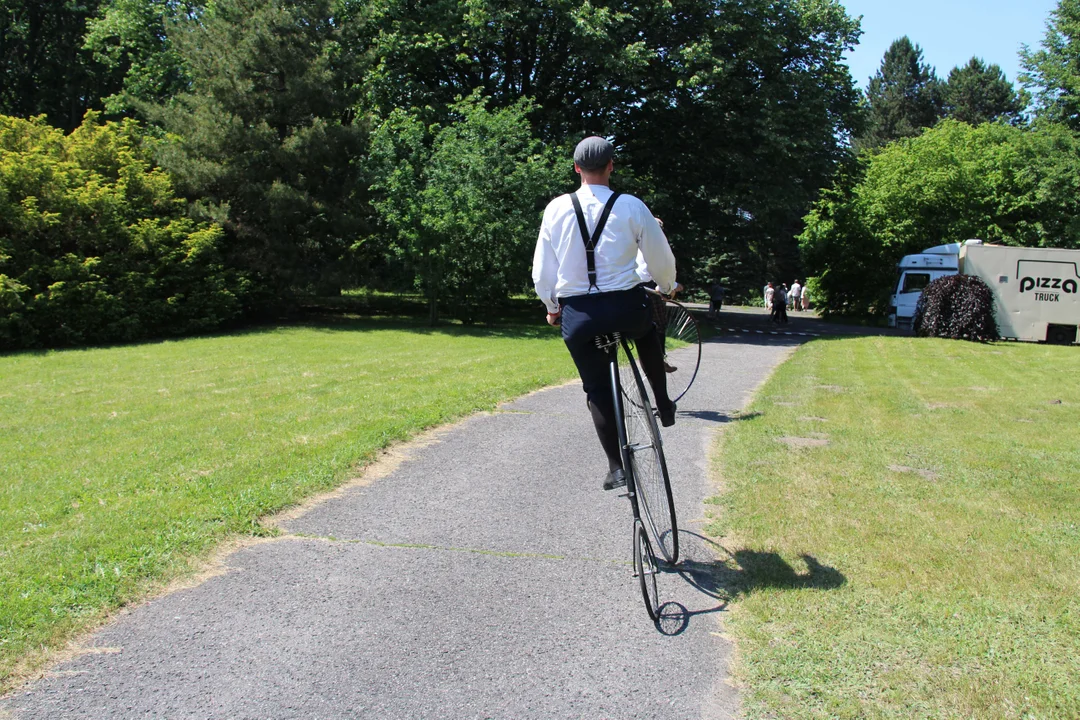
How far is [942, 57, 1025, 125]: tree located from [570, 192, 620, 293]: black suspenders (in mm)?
83917

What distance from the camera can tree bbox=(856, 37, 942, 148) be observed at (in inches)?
3255

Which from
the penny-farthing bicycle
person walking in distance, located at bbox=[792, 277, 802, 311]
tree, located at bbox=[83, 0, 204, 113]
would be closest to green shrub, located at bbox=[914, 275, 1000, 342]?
the penny-farthing bicycle

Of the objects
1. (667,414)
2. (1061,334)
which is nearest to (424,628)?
(667,414)

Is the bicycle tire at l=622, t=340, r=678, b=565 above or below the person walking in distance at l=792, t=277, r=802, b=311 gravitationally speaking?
below

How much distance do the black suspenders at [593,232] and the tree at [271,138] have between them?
19215mm

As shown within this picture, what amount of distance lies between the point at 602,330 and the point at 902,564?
202cm

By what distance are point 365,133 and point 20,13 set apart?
26201 mm

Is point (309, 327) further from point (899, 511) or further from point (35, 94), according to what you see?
point (35, 94)

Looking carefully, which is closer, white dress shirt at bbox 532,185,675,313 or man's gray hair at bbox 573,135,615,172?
white dress shirt at bbox 532,185,675,313

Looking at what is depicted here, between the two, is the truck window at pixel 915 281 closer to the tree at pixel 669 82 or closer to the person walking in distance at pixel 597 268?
the tree at pixel 669 82

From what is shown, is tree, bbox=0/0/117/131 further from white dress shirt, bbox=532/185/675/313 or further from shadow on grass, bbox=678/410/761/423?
white dress shirt, bbox=532/185/675/313

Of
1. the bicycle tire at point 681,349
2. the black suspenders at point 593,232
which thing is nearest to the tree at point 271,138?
the bicycle tire at point 681,349

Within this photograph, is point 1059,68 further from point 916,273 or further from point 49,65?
point 49,65

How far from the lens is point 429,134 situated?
2536 cm
